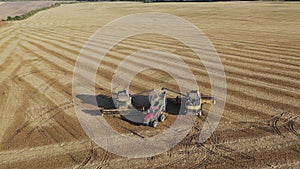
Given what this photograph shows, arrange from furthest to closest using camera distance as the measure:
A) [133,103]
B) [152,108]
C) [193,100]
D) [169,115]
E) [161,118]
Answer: [133,103] → [169,115] → [193,100] → [152,108] → [161,118]

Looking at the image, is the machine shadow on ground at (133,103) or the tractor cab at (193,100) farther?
the machine shadow on ground at (133,103)

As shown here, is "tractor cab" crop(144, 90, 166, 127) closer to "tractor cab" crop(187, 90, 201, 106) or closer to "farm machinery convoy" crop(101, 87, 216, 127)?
"farm machinery convoy" crop(101, 87, 216, 127)

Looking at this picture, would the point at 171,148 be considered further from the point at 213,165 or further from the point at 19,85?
the point at 19,85

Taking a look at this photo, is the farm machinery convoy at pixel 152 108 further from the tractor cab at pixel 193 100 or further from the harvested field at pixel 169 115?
the harvested field at pixel 169 115

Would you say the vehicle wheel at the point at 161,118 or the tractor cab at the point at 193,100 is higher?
the tractor cab at the point at 193,100

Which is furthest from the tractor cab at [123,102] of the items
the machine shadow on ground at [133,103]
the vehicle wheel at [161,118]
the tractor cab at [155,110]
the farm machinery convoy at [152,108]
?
the vehicle wheel at [161,118]

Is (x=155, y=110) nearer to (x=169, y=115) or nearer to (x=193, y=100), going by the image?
(x=169, y=115)

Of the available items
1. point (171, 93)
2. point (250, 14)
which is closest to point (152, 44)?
point (171, 93)

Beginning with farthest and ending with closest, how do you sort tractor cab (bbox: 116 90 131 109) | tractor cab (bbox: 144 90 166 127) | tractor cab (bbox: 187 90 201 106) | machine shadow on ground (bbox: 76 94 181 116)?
machine shadow on ground (bbox: 76 94 181 116) < tractor cab (bbox: 116 90 131 109) < tractor cab (bbox: 187 90 201 106) < tractor cab (bbox: 144 90 166 127)

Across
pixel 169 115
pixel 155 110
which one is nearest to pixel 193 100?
pixel 169 115

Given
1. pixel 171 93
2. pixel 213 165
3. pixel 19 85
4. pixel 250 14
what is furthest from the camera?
pixel 250 14

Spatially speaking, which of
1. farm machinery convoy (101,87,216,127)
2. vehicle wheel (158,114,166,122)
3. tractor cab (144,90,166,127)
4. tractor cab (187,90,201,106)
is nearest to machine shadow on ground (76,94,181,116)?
farm machinery convoy (101,87,216,127)
